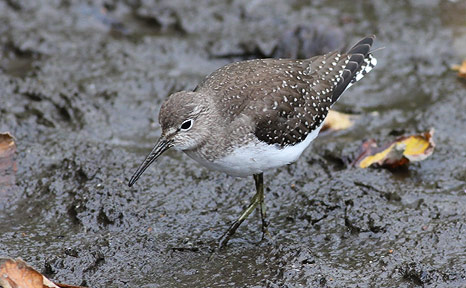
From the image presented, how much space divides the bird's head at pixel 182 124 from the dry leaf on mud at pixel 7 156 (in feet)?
5.49

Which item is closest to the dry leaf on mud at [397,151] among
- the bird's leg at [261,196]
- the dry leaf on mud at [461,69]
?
the bird's leg at [261,196]

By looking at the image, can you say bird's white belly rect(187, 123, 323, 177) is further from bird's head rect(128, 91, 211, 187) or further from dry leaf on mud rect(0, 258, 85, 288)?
dry leaf on mud rect(0, 258, 85, 288)

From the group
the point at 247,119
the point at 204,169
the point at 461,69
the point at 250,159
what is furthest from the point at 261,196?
the point at 461,69

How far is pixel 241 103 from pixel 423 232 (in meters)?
1.87

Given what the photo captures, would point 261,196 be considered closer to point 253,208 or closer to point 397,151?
point 253,208

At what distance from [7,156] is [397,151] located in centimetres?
370

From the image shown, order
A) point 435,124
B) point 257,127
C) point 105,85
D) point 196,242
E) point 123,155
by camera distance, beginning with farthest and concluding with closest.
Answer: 1. point 105,85
2. point 435,124
3. point 123,155
4. point 196,242
5. point 257,127

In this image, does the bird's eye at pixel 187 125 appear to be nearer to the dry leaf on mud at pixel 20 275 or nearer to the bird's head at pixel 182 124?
the bird's head at pixel 182 124

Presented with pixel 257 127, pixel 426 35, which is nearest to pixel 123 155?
pixel 257 127

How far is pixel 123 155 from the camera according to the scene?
6.46 meters

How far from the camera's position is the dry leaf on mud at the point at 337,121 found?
715 cm

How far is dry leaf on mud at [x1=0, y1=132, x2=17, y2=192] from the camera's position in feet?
20.1

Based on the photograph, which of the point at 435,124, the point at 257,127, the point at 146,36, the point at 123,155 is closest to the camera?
the point at 257,127

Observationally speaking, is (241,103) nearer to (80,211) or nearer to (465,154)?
(80,211)
